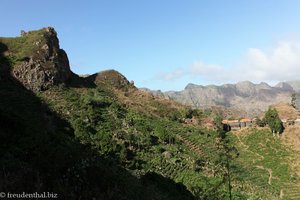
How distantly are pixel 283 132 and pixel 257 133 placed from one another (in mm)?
5178

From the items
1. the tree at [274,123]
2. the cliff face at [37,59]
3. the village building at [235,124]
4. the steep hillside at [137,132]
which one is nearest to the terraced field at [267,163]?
the steep hillside at [137,132]

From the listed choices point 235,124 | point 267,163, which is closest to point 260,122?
point 235,124

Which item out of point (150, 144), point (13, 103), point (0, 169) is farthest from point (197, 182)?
point (0, 169)

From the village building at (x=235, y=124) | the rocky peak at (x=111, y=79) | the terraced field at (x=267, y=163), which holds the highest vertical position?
the rocky peak at (x=111, y=79)

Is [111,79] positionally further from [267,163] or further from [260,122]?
[267,163]

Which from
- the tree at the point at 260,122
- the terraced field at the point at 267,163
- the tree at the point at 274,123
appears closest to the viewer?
the terraced field at the point at 267,163

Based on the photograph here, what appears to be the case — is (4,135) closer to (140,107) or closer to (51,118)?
(51,118)

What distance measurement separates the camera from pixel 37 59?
6091 centimetres

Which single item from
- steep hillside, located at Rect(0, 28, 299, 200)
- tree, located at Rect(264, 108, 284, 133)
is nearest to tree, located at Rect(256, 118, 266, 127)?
tree, located at Rect(264, 108, 284, 133)

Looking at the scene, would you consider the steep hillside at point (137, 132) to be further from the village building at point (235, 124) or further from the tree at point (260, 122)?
the village building at point (235, 124)

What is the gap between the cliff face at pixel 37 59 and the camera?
190 feet

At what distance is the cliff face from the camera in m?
58.1

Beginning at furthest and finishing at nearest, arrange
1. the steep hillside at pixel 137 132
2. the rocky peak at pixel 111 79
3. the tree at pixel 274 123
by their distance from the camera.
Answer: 1. the rocky peak at pixel 111 79
2. the tree at pixel 274 123
3. the steep hillside at pixel 137 132

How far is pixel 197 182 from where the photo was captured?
4344 centimetres
